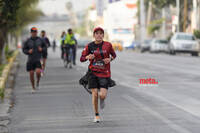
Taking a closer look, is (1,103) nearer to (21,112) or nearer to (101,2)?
(21,112)

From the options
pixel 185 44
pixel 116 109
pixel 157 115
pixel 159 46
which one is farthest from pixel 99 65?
pixel 159 46

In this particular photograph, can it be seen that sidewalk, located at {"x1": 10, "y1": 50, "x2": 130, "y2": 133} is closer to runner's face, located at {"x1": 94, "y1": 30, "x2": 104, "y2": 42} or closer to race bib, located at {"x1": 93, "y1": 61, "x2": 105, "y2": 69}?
race bib, located at {"x1": 93, "y1": 61, "x2": 105, "y2": 69}

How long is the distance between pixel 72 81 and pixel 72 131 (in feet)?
36.5

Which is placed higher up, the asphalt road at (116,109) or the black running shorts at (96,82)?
the black running shorts at (96,82)

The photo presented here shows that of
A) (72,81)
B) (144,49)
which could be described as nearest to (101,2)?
(144,49)

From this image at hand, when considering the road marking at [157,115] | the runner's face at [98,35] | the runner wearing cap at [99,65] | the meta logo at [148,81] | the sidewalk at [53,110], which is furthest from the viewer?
the meta logo at [148,81]

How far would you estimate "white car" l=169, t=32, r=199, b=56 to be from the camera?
46.9 meters

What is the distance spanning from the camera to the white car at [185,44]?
46.9 metres

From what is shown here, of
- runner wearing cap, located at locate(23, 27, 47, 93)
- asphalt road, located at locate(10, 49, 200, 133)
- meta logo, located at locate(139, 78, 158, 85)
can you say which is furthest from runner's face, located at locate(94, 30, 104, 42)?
meta logo, located at locate(139, 78, 158, 85)

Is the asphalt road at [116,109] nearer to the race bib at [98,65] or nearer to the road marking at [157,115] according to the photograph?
the road marking at [157,115]

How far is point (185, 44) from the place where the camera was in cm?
4694

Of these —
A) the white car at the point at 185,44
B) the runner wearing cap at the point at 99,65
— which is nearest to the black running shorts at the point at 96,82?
the runner wearing cap at the point at 99,65

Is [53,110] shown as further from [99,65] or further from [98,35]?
[98,35]

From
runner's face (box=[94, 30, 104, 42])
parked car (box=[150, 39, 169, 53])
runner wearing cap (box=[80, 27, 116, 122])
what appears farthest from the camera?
parked car (box=[150, 39, 169, 53])
